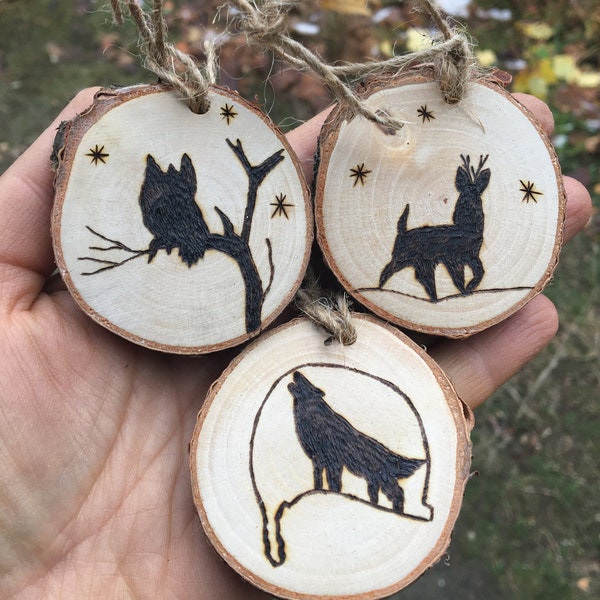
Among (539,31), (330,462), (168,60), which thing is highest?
(168,60)

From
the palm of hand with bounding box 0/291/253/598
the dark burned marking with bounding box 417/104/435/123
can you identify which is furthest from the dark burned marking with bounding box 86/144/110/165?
the dark burned marking with bounding box 417/104/435/123

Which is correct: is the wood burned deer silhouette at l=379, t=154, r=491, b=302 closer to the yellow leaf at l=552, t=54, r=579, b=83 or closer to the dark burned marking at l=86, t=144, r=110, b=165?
→ the dark burned marking at l=86, t=144, r=110, b=165

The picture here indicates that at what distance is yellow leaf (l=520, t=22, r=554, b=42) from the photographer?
338 cm

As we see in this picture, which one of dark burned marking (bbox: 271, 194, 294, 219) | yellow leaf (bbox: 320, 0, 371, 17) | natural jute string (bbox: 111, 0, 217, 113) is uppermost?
natural jute string (bbox: 111, 0, 217, 113)

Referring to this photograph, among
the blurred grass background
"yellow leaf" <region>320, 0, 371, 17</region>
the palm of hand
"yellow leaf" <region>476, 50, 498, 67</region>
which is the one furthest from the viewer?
"yellow leaf" <region>476, 50, 498, 67</region>

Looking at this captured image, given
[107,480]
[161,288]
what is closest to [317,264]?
[161,288]

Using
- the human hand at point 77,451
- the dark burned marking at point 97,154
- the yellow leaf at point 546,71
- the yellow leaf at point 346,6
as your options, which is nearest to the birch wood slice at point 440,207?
the dark burned marking at point 97,154

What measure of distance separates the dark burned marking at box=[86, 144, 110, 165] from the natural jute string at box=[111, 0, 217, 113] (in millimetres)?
233

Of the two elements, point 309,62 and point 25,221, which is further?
point 25,221

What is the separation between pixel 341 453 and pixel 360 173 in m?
0.71

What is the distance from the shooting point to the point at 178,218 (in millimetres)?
1614

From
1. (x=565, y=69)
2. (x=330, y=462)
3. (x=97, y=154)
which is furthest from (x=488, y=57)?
(x=330, y=462)

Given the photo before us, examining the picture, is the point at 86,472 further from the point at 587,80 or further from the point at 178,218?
the point at 587,80

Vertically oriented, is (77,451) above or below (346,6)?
below
